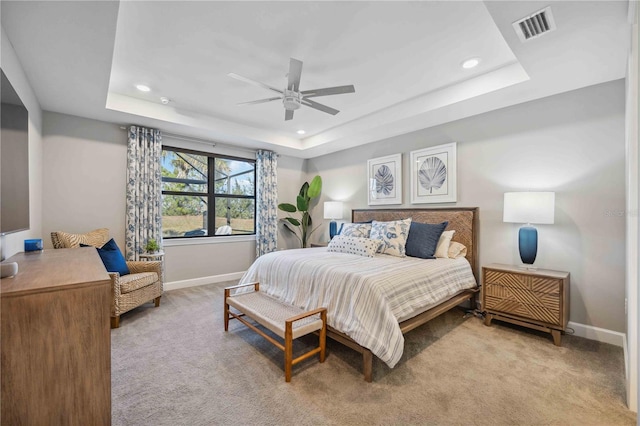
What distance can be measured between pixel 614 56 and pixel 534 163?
43.9 inches

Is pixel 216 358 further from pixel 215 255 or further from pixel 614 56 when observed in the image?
pixel 614 56

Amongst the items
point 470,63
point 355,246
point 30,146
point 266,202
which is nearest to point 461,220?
point 355,246

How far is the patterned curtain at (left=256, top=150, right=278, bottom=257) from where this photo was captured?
5.26 metres

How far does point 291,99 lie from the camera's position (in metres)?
2.71

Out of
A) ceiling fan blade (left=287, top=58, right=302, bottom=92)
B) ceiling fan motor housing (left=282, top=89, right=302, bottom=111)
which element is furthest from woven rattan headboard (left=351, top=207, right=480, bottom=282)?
ceiling fan blade (left=287, top=58, right=302, bottom=92)

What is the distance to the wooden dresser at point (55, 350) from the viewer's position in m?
1.05

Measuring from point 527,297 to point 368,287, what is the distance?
1780 millimetres

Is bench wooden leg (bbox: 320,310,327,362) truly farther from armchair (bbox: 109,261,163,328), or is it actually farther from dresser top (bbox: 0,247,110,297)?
armchair (bbox: 109,261,163,328)

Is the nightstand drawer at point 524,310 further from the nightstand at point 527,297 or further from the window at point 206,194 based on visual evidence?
the window at point 206,194

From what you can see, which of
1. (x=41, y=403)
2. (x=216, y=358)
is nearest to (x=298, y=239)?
(x=216, y=358)

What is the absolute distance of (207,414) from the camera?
1.64 m

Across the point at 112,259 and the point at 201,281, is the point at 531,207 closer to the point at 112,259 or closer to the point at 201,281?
the point at 112,259

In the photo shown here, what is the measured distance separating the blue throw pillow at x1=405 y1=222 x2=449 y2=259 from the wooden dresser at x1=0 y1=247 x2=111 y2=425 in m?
2.99

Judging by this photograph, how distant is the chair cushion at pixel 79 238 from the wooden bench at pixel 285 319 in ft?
6.51
